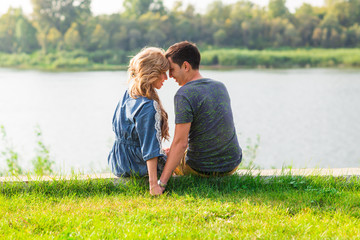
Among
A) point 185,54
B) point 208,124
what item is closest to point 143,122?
point 208,124

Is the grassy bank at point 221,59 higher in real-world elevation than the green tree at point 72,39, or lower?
lower

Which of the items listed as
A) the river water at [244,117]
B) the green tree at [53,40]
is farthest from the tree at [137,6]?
the river water at [244,117]

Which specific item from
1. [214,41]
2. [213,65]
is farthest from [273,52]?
[213,65]

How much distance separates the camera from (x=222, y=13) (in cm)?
4797

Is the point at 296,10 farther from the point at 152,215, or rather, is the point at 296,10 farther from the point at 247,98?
the point at 152,215

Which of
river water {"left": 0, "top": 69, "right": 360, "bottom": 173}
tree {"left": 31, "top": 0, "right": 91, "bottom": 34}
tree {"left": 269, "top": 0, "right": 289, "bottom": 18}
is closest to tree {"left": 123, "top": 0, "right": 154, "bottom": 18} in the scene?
tree {"left": 31, "top": 0, "right": 91, "bottom": 34}

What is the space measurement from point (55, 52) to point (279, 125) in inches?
1137

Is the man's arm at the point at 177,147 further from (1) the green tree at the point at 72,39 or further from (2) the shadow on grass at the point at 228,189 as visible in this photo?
(1) the green tree at the point at 72,39

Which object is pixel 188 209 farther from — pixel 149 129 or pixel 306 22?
pixel 306 22

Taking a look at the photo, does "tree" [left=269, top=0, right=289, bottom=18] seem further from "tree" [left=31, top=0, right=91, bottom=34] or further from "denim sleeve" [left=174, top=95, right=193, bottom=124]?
"denim sleeve" [left=174, top=95, right=193, bottom=124]

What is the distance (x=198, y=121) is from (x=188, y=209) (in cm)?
83

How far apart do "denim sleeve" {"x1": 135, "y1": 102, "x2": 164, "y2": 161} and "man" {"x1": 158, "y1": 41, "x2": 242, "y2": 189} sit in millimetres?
149

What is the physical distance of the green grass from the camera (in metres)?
2.72

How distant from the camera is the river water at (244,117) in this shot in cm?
1155
